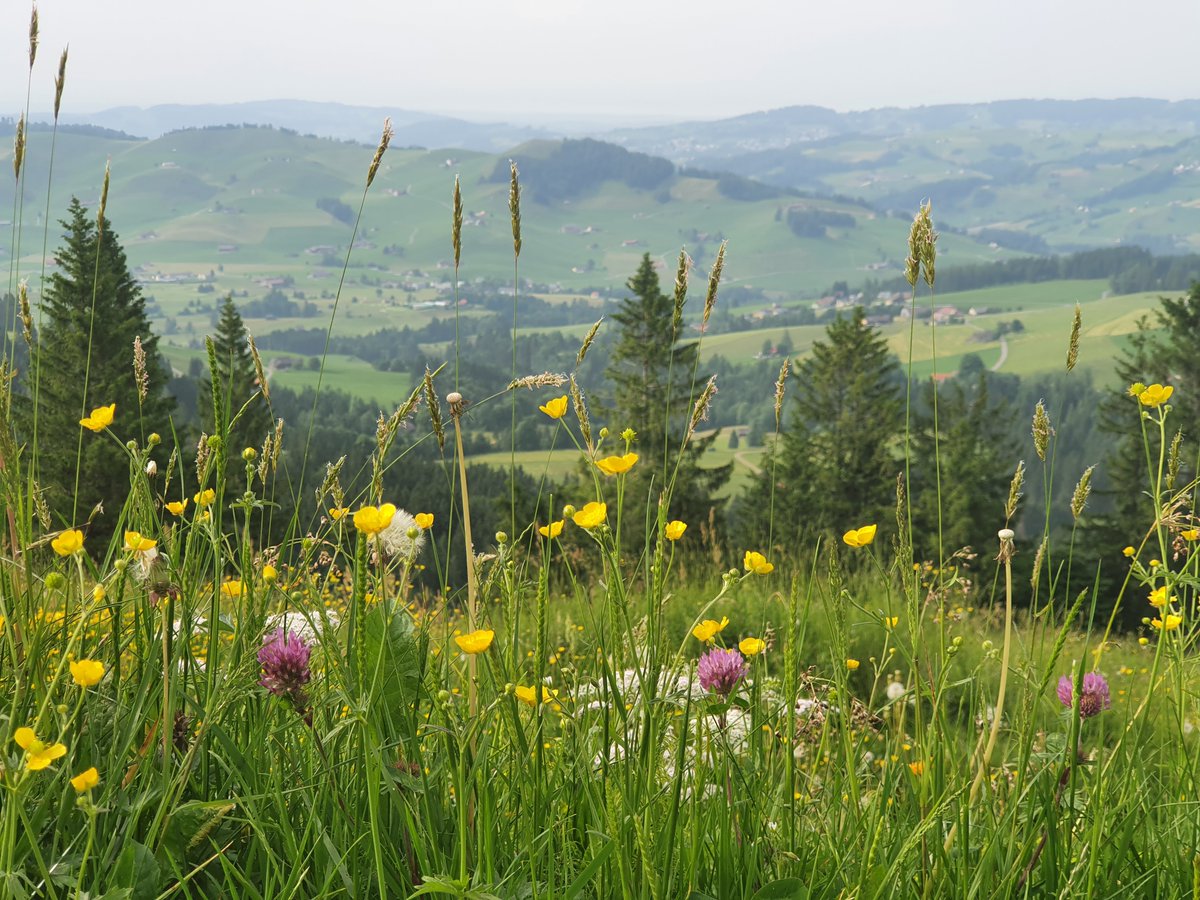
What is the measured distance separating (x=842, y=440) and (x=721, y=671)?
148 ft

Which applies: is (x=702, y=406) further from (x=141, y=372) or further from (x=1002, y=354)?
(x=1002, y=354)

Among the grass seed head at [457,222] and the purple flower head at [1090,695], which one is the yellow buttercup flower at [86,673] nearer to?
the grass seed head at [457,222]

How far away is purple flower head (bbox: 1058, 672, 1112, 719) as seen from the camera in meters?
1.61

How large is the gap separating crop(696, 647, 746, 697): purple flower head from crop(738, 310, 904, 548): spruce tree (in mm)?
39585

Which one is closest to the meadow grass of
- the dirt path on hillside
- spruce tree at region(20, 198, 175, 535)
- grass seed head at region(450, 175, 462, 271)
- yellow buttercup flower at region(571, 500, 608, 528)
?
yellow buttercup flower at region(571, 500, 608, 528)

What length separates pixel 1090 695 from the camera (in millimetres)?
1622

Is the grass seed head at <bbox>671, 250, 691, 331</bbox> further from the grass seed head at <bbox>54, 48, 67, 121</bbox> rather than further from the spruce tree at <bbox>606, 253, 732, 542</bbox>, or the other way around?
the spruce tree at <bbox>606, 253, 732, 542</bbox>

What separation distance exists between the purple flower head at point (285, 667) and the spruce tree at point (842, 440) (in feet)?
131

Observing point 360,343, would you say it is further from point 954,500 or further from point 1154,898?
point 1154,898

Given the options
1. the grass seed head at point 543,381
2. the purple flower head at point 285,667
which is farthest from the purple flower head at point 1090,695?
the purple flower head at point 285,667

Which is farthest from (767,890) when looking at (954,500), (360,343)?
(360,343)

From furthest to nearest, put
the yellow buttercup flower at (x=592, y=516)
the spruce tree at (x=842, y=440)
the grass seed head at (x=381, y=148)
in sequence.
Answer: the spruce tree at (x=842, y=440)
the grass seed head at (x=381, y=148)
the yellow buttercup flower at (x=592, y=516)

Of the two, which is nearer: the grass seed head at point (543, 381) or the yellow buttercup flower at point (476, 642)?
the yellow buttercup flower at point (476, 642)

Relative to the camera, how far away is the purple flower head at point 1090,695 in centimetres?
161
